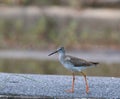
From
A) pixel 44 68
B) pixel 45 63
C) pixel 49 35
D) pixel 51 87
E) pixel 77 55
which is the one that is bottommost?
pixel 51 87

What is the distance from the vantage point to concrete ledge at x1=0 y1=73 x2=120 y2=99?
9914 mm

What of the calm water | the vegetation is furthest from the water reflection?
the vegetation

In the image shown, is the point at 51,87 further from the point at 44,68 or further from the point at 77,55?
the point at 77,55

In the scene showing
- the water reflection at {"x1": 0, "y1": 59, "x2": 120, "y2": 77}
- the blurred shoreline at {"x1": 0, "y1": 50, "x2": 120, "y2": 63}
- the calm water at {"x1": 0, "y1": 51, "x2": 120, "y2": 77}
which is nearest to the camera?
the water reflection at {"x1": 0, "y1": 59, "x2": 120, "y2": 77}

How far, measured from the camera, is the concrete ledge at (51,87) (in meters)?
9.91

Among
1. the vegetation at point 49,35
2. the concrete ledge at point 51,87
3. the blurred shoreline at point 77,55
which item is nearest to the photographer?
the concrete ledge at point 51,87

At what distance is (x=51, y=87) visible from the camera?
10445 millimetres

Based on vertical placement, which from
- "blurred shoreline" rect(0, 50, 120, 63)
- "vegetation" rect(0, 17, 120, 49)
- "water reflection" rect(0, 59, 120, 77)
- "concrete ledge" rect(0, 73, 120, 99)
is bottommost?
"concrete ledge" rect(0, 73, 120, 99)

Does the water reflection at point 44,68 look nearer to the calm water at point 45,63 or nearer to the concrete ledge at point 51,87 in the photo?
the calm water at point 45,63

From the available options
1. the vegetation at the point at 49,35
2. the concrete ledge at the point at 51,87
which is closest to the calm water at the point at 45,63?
the vegetation at the point at 49,35

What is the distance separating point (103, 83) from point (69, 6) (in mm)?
10881

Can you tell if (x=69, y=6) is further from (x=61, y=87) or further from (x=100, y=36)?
(x=61, y=87)

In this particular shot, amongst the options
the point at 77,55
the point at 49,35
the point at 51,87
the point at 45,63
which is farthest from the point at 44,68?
the point at 51,87

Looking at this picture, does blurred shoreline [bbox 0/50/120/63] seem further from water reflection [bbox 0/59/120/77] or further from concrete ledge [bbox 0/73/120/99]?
concrete ledge [bbox 0/73/120/99]
